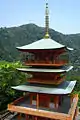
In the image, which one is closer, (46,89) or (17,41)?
(46,89)

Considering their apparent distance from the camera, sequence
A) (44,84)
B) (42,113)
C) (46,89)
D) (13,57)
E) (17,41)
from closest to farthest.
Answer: (42,113), (46,89), (44,84), (13,57), (17,41)

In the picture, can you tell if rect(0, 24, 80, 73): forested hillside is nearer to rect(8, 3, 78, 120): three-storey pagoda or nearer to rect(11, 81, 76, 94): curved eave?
rect(8, 3, 78, 120): three-storey pagoda

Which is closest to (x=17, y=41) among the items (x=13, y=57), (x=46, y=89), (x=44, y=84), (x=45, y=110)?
(x=13, y=57)

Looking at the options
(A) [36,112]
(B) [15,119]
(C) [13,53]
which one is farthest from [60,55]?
(C) [13,53]

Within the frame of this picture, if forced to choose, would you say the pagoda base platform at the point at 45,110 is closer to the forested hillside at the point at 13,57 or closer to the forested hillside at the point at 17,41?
the forested hillside at the point at 13,57

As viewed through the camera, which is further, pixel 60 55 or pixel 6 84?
pixel 6 84

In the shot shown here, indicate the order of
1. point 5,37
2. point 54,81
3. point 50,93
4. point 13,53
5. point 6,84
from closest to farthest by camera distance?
point 50,93 → point 54,81 → point 6,84 → point 13,53 → point 5,37

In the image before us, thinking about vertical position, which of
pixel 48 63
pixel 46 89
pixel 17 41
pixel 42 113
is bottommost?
pixel 42 113

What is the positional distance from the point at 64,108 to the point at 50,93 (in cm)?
285

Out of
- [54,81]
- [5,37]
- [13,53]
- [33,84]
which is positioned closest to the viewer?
[54,81]

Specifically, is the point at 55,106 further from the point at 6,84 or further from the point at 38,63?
the point at 6,84

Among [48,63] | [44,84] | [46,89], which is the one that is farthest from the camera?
[44,84]

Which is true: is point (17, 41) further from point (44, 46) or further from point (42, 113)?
point (42, 113)

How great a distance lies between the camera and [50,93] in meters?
17.2
